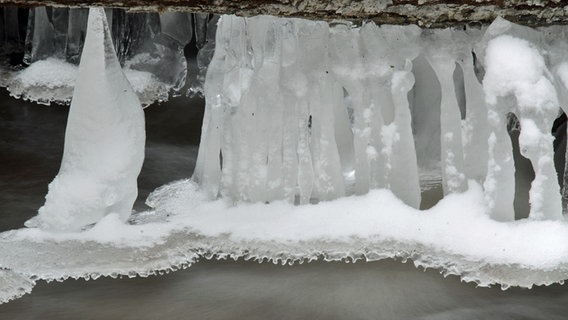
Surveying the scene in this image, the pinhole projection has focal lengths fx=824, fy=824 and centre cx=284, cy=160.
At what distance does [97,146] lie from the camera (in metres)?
2.02

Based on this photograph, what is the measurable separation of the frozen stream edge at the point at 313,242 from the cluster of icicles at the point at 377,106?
55mm

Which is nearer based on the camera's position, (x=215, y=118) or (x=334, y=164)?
(x=334, y=164)

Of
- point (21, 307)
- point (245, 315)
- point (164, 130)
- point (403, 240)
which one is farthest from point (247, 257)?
point (164, 130)

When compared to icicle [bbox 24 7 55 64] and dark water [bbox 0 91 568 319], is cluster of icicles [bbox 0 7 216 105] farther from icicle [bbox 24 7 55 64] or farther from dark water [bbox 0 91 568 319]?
dark water [bbox 0 91 568 319]

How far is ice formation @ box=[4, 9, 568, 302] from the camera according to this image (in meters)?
1.86

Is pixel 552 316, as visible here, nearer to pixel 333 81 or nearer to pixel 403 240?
pixel 403 240

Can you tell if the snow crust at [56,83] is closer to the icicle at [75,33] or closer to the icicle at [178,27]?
the icicle at [75,33]

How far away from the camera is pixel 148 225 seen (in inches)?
80.4

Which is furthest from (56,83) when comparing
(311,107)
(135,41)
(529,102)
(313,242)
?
(529,102)

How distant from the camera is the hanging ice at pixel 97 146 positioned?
2.00m

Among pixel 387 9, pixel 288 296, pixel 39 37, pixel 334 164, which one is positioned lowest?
pixel 288 296

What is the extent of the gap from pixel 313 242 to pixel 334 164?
0.70 ft

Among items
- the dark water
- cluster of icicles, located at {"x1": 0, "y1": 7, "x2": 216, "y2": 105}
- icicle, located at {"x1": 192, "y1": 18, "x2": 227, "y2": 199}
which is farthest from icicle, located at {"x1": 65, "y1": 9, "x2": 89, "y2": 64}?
the dark water

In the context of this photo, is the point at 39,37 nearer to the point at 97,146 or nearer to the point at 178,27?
the point at 178,27
